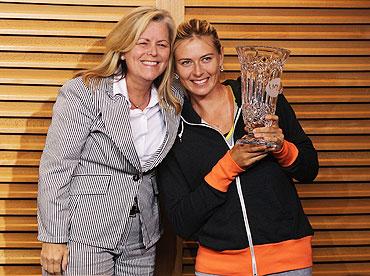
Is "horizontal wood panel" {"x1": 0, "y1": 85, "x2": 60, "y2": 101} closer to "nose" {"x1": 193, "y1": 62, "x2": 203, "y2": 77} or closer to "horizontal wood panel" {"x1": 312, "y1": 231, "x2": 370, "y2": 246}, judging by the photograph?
"nose" {"x1": 193, "y1": 62, "x2": 203, "y2": 77}

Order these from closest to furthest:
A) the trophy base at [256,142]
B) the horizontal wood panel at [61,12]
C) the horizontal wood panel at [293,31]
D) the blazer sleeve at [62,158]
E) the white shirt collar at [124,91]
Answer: the trophy base at [256,142] → the blazer sleeve at [62,158] → the white shirt collar at [124,91] → the horizontal wood panel at [61,12] → the horizontal wood panel at [293,31]

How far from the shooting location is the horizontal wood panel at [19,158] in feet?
8.64

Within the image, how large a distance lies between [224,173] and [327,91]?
851 millimetres

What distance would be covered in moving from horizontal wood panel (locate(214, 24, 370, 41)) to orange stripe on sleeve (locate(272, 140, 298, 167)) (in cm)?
66

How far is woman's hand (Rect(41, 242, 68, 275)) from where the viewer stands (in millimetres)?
2236

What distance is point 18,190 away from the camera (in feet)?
8.73

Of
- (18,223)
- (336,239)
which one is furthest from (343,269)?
(18,223)

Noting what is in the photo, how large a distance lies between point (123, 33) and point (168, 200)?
62cm

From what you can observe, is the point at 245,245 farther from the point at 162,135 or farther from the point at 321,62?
the point at 321,62

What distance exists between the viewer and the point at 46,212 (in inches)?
87.4

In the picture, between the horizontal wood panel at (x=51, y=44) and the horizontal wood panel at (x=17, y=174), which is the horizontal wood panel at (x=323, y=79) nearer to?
the horizontal wood panel at (x=51, y=44)

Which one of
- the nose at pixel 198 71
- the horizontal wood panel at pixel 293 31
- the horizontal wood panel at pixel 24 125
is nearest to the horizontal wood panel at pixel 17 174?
the horizontal wood panel at pixel 24 125

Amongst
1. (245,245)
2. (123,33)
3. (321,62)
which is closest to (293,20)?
(321,62)

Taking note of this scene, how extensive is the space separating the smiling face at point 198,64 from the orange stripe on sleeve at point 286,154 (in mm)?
330
